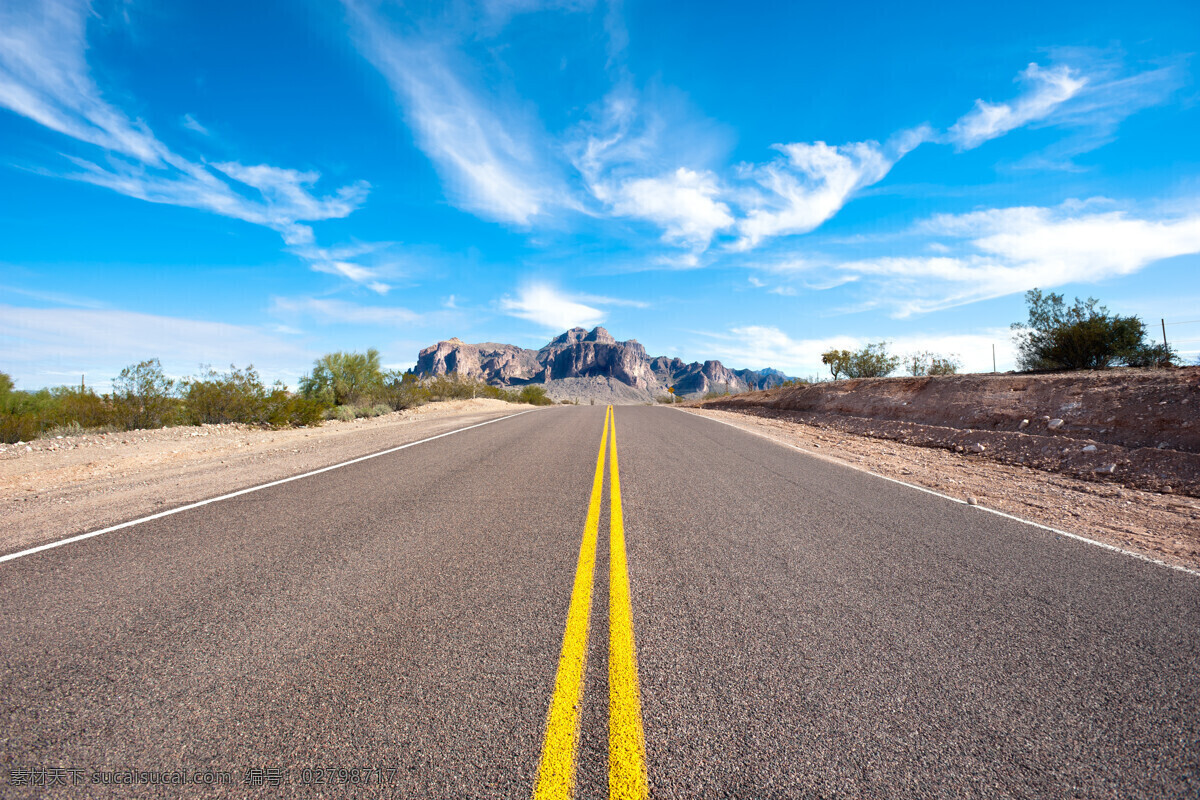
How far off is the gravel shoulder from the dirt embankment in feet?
43.1

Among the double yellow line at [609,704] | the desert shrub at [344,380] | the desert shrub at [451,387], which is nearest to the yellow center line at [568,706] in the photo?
the double yellow line at [609,704]

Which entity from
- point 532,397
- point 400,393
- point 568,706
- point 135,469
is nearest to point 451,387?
point 400,393

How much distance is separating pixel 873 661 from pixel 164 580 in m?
4.66

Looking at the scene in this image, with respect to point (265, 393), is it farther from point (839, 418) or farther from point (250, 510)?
point (839, 418)

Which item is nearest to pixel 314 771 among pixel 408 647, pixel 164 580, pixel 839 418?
pixel 408 647

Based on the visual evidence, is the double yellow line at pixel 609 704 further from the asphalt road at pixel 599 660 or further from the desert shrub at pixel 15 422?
the desert shrub at pixel 15 422

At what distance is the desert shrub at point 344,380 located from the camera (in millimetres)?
25958

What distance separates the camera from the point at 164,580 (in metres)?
3.58

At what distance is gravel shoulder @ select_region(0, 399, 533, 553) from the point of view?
541 centimetres

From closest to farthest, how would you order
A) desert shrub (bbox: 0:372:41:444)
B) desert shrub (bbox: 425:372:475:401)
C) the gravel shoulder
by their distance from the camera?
the gravel shoulder → desert shrub (bbox: 0:372:41:444) → desert shrub (bbox: 425:372:475:401)

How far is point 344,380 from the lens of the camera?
26.7 metres

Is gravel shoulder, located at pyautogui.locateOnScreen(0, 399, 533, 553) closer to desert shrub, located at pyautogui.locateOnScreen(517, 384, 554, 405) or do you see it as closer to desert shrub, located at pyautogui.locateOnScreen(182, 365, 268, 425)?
desert shrub, located at pyautogui.locateOnScreen(182, 365, 268, 425)

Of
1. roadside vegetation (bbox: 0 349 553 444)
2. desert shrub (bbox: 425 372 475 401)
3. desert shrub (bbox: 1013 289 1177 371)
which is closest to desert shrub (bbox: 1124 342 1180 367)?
desert shrub (bbox: 1013 289 1177 371)

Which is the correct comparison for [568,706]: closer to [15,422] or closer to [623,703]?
[623,703]
